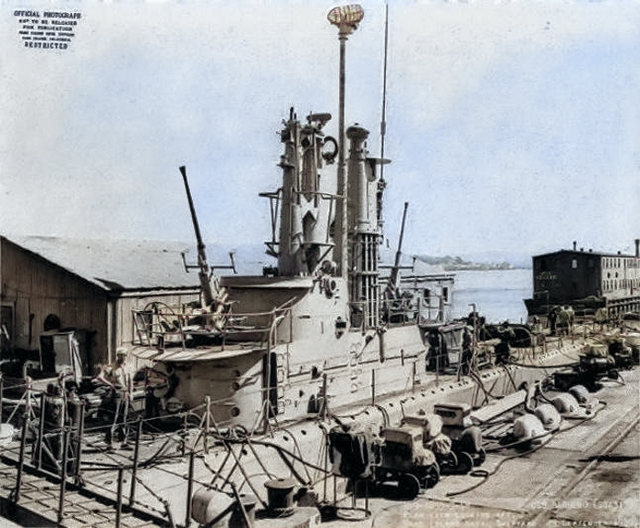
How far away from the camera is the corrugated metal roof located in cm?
2072

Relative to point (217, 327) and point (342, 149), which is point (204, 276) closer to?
point (217, 327)

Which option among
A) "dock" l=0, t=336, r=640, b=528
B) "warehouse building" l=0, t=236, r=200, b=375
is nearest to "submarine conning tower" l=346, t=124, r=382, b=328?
"dock" l=0, t=336, r=640, b=528

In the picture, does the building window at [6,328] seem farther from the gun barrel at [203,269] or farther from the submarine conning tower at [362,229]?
the submarine conning tower at [362,229]

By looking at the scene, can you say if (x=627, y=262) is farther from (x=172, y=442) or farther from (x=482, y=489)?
(x=172, y=442)

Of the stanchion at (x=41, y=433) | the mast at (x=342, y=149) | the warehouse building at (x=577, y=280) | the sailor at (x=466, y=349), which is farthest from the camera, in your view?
the warehouse building at (x=577, y=280)

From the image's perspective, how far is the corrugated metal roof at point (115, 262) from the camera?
20.7m

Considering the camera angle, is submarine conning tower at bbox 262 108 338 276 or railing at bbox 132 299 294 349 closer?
railing at bbox 132 299 294 349

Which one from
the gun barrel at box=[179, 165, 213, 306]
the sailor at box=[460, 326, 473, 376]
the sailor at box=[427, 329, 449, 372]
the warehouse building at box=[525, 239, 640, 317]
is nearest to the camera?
the gun barrel at box=[179, 165, 213, 306]

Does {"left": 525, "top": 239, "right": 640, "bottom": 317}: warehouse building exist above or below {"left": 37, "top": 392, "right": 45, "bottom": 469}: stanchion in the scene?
above

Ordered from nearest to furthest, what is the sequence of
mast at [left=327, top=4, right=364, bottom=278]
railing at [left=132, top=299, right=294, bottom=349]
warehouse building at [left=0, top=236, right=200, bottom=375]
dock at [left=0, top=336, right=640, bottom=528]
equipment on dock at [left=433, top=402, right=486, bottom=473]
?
dock at [left=0, top=336, right=640, bottom=528], railing at [left=132, top=299, right=294, bottom=349], equipment on dock at [left=433, top=402, right=486, bottom=473], mast at [left=327, top=4, right=364, bottom=278], warehouse building at [left=0, top=236, right=200, bottom=375]

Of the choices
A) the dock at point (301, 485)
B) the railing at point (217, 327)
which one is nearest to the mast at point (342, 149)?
the railing at point (217, 327)

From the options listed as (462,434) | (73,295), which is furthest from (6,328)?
(462,434)

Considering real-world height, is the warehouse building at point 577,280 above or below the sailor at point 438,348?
above

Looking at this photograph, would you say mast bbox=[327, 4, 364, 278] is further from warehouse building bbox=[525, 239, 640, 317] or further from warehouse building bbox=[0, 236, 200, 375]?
warehouse building bbox=[525, 239, 640, 317]
